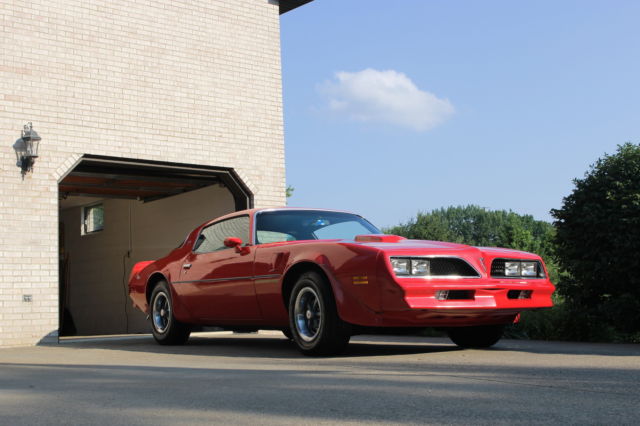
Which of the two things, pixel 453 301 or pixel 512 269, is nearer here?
pixel 453 301

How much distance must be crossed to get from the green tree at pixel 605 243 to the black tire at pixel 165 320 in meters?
4.90

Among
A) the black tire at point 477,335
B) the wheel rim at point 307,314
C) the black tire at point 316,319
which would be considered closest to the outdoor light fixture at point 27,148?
the black tire at point 316,319

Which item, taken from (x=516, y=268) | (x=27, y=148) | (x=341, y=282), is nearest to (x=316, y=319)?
(x=341, y=282)

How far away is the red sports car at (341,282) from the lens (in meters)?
6.88

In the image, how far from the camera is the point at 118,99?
41.7ft

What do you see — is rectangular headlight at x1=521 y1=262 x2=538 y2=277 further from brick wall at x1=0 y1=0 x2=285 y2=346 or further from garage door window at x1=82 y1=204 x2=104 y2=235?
garage door window at x1=82 y1=204 x2=104 y2=235

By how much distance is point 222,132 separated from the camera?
1370 centimetres

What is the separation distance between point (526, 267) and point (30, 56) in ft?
26.4

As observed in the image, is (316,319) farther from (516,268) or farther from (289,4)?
(289,4)

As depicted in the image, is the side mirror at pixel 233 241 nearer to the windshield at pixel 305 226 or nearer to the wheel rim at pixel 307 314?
the windshield at pixel 305 226

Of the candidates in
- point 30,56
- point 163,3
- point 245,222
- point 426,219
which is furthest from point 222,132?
point 426,219

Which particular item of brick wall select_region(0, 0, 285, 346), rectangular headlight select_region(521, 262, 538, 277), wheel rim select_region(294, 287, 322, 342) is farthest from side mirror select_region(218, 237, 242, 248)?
brick wall select_region(0, 0, 285, 346)

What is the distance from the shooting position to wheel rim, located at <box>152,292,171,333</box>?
10.0 metres

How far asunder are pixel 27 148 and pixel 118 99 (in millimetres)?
1749
